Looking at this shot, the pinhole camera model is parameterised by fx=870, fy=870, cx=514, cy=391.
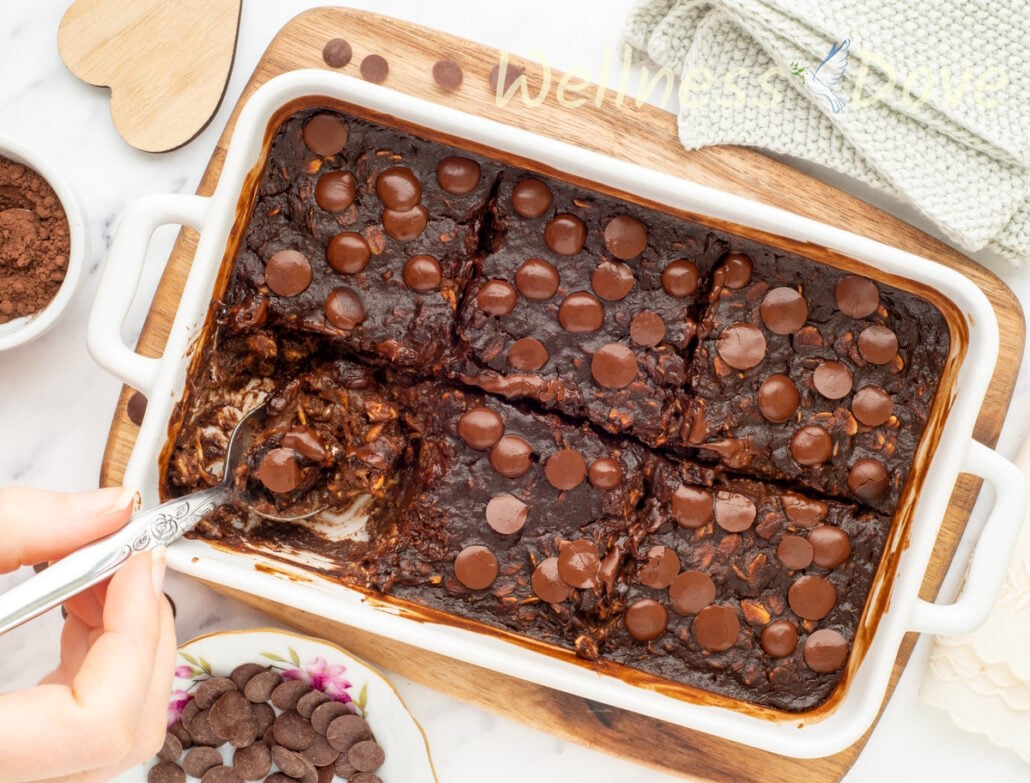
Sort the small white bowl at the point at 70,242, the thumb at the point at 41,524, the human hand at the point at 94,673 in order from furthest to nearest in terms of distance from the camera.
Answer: the small white bowl at the point at 70,242 < the thumb at the point at 41,524 < the human hand at the point at 94,673

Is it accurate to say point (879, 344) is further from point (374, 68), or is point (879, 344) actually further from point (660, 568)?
point (374, 68)

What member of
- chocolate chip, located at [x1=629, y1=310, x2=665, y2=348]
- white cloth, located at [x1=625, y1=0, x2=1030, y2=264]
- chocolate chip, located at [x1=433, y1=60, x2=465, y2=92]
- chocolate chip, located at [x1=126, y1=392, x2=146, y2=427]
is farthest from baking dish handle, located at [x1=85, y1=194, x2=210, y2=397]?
white cloth, located at [x1=625, y1=0, x2=1030, y2=264]

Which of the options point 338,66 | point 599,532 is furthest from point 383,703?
point 338,66

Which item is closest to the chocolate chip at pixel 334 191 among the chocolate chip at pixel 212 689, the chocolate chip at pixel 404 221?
the chocolate chip at pixel 404 221

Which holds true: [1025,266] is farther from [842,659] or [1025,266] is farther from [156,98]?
[156,98]

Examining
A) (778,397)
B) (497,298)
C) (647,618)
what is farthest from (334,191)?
(647,618)

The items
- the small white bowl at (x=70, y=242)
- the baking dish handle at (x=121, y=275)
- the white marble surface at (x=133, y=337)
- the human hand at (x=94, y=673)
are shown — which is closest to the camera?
the human hand at (x=94, y=673)

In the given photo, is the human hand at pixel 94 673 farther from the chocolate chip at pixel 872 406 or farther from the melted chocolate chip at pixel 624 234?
the chocolate chip at pixel 872 406
